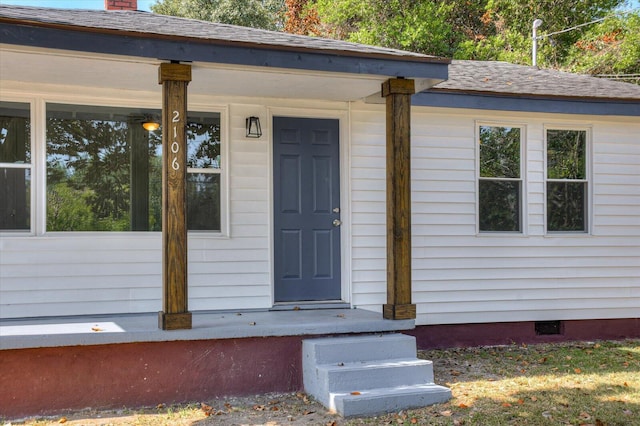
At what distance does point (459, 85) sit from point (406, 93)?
6.22 feet

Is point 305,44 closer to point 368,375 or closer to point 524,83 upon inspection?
point 368,375

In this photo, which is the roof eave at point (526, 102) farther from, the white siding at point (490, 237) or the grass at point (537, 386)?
the grass at point (537, 386)

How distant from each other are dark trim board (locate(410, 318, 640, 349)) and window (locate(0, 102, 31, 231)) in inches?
173

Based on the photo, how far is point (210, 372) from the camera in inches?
228

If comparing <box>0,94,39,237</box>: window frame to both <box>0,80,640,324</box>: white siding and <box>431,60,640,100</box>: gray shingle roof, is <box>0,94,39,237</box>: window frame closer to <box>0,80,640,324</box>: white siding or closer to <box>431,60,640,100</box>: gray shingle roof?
<box>0,80,640,324</box>: white siding

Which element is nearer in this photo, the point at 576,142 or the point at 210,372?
the point at 210,372

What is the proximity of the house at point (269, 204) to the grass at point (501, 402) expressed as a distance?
1.19ft

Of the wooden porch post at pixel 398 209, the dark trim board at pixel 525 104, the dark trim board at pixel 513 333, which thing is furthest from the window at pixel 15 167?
the dark trim board at pixel 513 333

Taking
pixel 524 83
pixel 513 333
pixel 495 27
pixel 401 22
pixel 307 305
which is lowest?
pixel 513 333

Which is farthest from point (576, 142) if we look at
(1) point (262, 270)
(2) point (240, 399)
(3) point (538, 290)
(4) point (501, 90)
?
(2) point (240, 399)

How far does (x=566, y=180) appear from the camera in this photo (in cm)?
856

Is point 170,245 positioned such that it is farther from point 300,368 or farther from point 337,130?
point 337,130

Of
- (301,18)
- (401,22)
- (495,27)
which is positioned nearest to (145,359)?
(401,22)

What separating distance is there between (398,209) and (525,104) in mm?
2828
